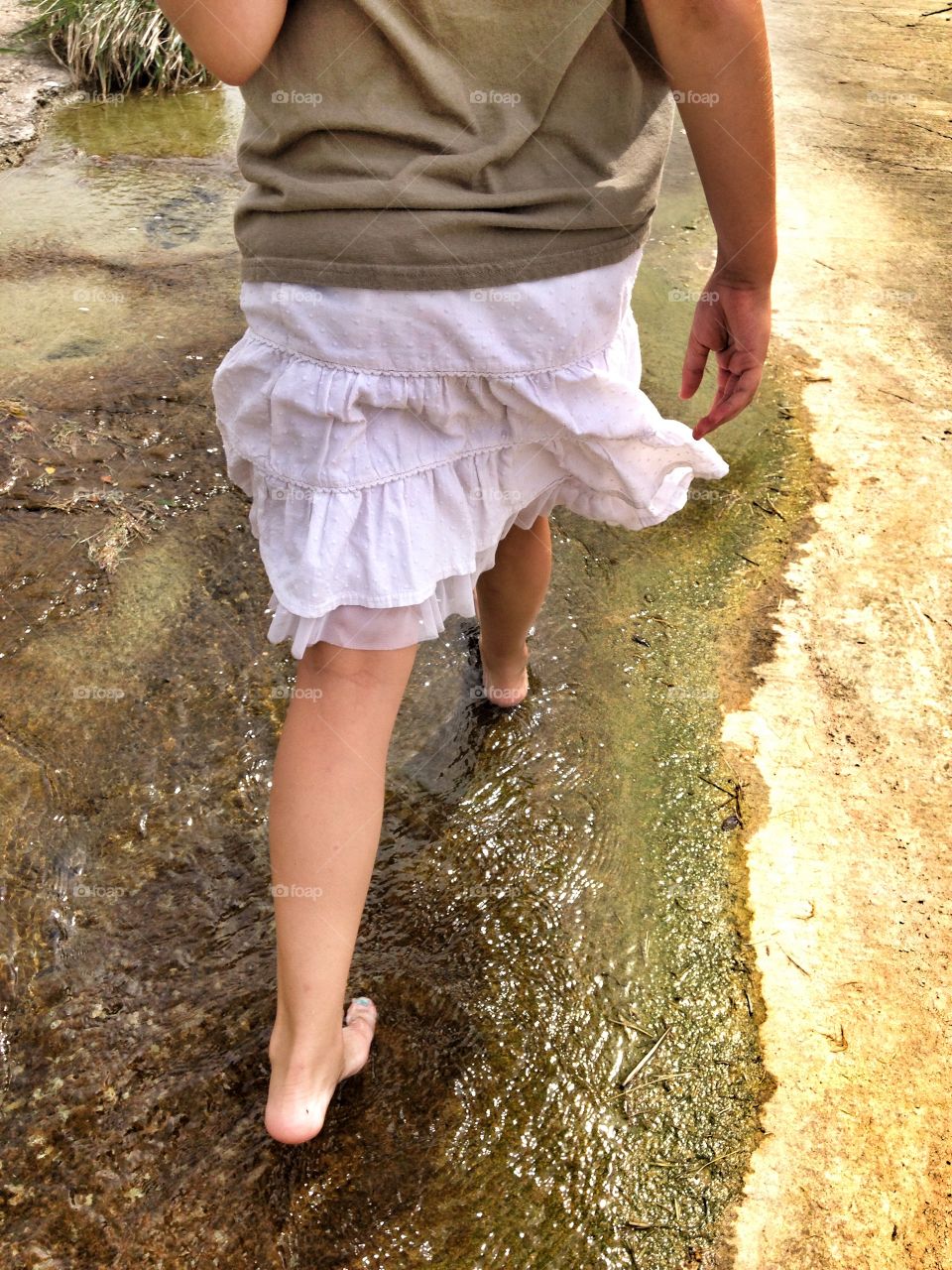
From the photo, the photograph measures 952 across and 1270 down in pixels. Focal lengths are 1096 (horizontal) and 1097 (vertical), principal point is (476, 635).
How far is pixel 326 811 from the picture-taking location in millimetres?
1262

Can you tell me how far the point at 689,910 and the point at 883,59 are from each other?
16.1 ft

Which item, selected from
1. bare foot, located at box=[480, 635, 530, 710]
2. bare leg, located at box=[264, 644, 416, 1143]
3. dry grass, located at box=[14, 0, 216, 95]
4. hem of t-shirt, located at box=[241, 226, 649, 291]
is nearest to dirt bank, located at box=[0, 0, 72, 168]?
dry grass, located at box=[14, 0, 216, 95]

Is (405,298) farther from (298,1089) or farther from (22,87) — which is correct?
(22,87)

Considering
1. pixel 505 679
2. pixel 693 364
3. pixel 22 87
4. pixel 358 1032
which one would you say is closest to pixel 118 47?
pixel 22 87

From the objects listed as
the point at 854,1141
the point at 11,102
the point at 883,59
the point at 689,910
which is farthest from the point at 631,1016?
the point at 883,59

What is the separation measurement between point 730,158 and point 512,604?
2.59 ft

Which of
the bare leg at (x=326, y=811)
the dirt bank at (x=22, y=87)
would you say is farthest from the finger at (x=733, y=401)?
the dirt bank at (x=22, y=87)

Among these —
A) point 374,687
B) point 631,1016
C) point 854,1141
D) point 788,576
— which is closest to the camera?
point 374,687

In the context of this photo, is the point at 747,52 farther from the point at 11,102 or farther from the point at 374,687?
the point at 11,102

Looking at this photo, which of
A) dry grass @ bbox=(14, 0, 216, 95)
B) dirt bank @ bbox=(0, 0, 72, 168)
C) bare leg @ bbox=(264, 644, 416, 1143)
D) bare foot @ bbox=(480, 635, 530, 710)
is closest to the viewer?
bare leg @ bbox=(264, 644, 416, 1143)

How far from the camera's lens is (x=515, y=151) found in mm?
1165

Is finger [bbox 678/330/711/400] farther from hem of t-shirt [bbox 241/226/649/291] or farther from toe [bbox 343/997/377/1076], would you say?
toe [bbox 343/997/377/1076]

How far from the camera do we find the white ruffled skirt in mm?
1160

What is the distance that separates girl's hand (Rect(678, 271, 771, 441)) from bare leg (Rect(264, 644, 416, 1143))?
56cm
